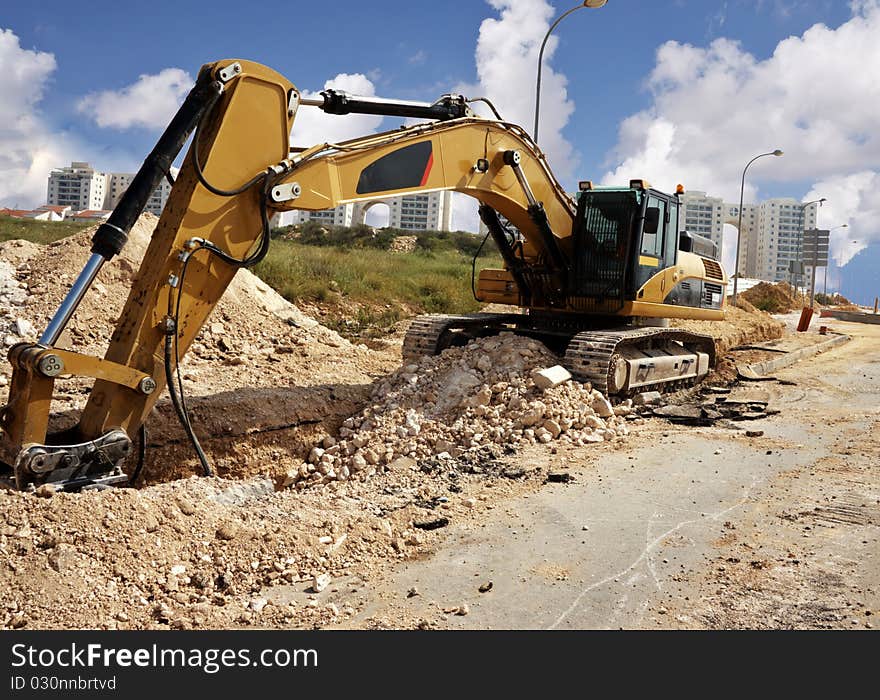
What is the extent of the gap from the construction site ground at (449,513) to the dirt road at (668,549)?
0.07 ft

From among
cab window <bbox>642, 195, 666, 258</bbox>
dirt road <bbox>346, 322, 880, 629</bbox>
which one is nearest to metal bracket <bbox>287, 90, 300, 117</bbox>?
dirt road <bbox>346, 322, 880, 629</bbox>

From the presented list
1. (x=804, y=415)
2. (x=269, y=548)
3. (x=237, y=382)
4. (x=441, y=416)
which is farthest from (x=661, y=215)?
Result: (x=269, y=548)

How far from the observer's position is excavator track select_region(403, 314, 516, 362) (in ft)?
32.7

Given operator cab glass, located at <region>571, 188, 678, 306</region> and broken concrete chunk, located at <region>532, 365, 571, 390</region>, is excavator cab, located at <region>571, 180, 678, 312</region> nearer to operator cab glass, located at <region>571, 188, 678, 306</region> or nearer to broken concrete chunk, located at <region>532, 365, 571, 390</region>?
operator cab glass, located at <region>571, 188, 678, 306</region>

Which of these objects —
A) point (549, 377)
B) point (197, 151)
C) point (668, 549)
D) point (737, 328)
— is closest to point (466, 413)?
point (549, 377)

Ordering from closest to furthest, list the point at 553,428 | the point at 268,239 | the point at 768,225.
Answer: the point at 268,239
the point at 553,428
the point at 768,225

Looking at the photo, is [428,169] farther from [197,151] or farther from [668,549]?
[668,549]

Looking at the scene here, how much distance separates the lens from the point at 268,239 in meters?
6.01

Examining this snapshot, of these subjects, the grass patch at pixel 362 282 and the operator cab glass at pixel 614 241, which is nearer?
the operator cab glass at pixel 614 241

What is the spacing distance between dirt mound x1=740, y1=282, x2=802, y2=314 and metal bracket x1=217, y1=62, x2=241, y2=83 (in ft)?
106

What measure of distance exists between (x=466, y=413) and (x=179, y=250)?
3.54 meters

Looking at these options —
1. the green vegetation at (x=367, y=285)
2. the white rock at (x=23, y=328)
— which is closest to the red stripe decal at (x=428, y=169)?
the white rock at (x=23, y=328)

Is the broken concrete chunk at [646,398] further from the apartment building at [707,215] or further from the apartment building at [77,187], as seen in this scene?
the apartment building at [77,187]

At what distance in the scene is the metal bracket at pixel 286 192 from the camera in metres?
5.97
